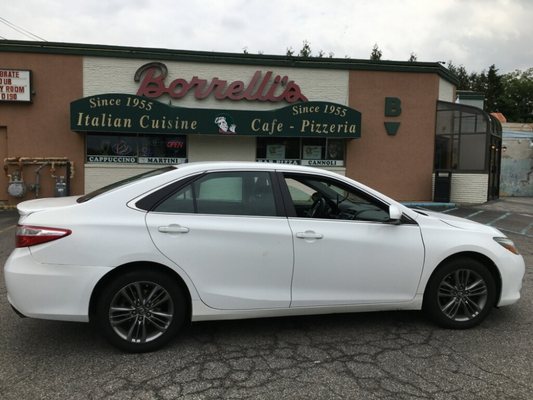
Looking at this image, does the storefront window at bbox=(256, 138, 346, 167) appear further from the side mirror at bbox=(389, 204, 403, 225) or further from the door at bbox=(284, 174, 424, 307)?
the side mirror at bbox=(389, 204, 403, 225)

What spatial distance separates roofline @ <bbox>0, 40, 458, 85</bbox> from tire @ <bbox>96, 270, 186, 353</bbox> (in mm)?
11964

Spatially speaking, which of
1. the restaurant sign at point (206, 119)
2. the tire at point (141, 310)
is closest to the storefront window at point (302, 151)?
the restaurant sign at point (206, 119)

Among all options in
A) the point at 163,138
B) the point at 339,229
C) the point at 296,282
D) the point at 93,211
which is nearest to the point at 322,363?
the point at 296,282

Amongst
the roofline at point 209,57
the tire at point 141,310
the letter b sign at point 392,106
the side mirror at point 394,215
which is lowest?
the tire at point 141,310

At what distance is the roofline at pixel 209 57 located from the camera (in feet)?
44.6

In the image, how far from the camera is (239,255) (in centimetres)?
388

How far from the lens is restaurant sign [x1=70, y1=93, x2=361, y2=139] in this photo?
1337 centimetres

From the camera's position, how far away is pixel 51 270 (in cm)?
358

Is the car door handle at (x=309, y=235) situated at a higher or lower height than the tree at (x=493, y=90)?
lower

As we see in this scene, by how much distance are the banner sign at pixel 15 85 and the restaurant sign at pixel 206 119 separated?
158 centimetres

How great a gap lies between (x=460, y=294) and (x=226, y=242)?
7.54 ft

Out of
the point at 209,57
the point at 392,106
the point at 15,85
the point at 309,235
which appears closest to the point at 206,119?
the point at 209,57

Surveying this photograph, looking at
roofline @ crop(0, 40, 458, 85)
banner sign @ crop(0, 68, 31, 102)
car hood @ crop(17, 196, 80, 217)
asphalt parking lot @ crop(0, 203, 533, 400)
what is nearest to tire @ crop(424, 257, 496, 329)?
asphalt parking lot @ crop(0, 203, 533, 400)

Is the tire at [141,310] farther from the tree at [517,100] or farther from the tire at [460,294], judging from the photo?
the tree at [517,100]
